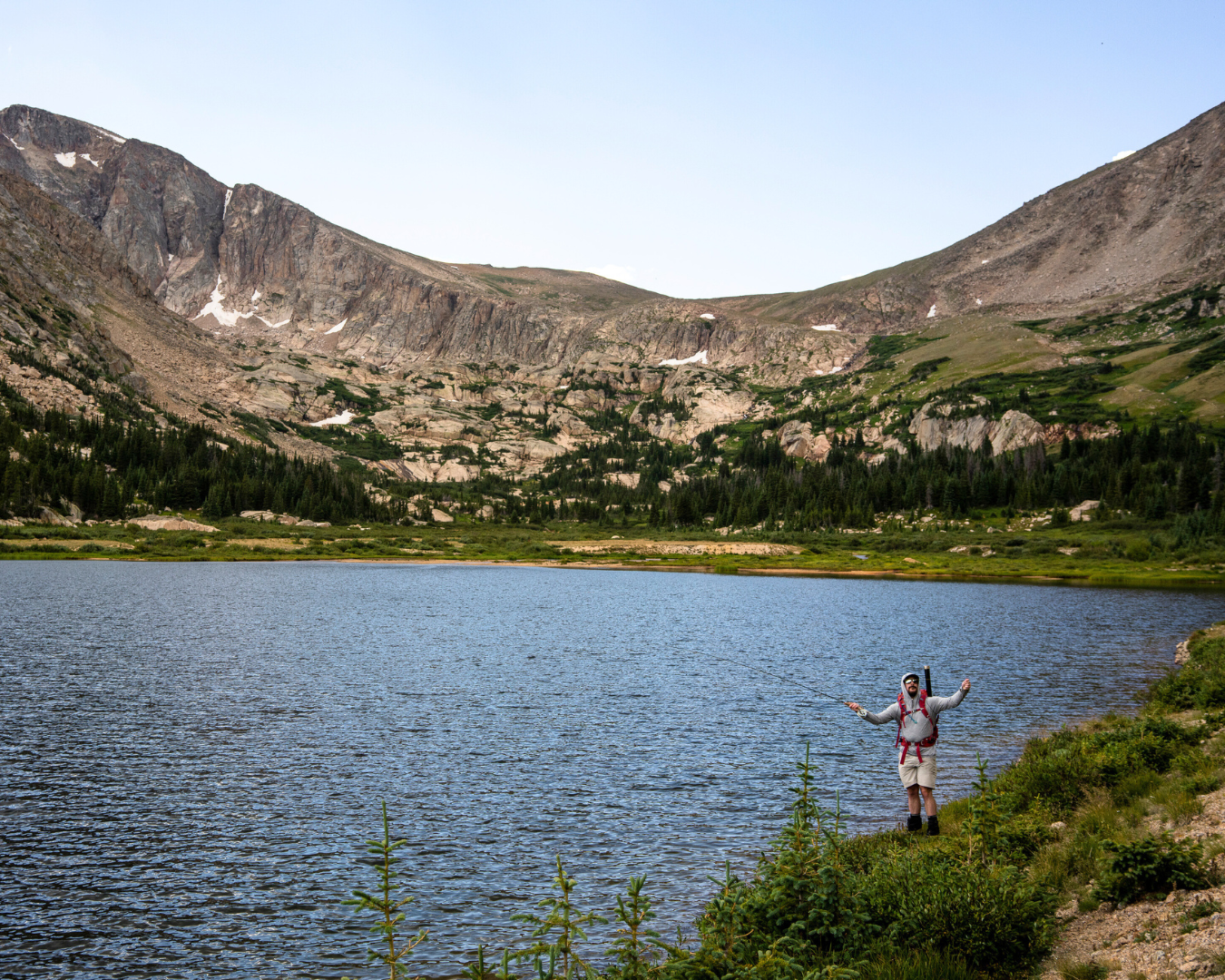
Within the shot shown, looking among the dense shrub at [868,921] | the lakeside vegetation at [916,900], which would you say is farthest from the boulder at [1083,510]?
the dense shrub at [868,921]

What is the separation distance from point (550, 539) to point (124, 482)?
98.9 m

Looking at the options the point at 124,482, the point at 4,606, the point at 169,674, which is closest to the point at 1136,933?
the point at 169,674

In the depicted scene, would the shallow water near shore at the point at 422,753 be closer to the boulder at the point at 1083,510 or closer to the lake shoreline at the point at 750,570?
the lake shoreline at the point at 750,570

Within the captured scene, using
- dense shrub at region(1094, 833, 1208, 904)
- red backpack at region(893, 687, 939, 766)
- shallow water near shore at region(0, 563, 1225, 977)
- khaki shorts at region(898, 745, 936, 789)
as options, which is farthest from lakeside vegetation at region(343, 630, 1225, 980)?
shallow water near shore at region(0, 563, 1225, 977)

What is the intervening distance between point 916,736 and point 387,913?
43.8 feet

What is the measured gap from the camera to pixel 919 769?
18.7 meters

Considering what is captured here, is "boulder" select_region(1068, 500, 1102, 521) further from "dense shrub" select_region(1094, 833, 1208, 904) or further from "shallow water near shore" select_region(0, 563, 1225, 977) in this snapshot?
"dense shrub" select_region(1094, 833, 1208, 904)

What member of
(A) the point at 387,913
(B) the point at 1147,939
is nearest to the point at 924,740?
(B) the point at 1147,939

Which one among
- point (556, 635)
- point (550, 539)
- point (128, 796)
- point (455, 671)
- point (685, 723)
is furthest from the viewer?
point (550, 539)

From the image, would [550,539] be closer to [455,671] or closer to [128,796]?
[455,671]

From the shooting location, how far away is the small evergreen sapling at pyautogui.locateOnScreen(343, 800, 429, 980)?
954 centimetres

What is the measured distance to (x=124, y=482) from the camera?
7136 inches

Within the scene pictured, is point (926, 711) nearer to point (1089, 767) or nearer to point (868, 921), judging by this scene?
point (1089, 767)

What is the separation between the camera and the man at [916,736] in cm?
1841
